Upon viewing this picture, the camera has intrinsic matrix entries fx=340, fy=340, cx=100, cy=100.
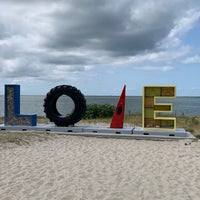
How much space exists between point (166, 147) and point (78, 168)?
4305 millimetres

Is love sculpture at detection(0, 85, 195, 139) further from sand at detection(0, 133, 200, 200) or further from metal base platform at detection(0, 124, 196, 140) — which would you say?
sand at detection(0, 133, 200, 200)

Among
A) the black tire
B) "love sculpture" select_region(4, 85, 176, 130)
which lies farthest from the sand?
the black tire

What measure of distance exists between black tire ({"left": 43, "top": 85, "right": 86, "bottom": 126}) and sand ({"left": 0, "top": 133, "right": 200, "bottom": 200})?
118 inches

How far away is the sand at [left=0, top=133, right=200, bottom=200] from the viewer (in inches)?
234

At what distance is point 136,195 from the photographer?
5.87m

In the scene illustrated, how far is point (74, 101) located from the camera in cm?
1464

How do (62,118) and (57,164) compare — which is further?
(62,118)

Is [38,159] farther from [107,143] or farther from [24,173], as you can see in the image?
[107,143]

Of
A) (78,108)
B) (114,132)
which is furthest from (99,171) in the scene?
(78,108)

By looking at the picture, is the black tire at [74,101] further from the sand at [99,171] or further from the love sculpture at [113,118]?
the sand at [99,171]

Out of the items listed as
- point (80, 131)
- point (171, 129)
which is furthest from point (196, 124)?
point (80, 131)

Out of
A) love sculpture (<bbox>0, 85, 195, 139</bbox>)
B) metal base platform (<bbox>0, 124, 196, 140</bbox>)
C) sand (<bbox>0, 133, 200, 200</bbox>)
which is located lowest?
sand (<bbox>0, 133, 200, 200</bbox>)

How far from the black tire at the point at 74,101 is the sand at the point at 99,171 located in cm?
300

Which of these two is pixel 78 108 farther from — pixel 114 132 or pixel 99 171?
pixel 99 171
